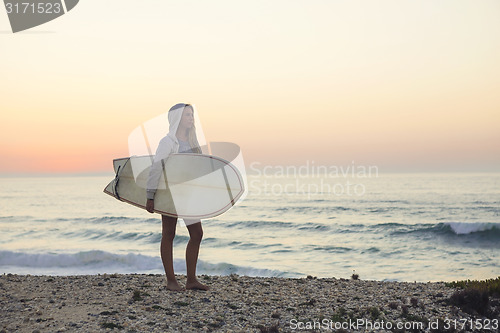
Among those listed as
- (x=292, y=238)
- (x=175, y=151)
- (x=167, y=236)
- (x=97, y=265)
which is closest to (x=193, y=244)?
(x=167, y=236)

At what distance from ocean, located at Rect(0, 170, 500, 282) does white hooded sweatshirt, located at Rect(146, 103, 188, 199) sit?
716 millimetres

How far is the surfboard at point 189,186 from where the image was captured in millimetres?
5527

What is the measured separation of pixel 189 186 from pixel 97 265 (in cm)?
906

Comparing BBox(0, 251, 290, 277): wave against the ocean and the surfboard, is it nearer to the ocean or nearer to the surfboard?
the ocean

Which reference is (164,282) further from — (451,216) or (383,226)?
(451,216)

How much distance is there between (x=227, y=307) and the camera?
533cm

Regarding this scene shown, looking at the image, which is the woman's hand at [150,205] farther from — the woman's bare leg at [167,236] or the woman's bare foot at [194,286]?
the woman's bare foot at [194,286]

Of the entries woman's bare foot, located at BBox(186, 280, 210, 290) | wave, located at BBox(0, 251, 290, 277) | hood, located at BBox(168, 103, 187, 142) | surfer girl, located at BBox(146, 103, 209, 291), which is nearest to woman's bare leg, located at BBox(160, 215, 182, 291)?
surfer girl, located at BBox(146, 103, 209, 291)

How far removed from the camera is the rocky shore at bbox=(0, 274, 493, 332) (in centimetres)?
471

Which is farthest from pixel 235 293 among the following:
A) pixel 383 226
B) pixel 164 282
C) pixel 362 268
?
pixel 383 226

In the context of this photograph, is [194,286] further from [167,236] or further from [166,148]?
[166,148]

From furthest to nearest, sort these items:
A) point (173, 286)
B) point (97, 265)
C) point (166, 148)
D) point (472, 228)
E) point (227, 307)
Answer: point (472, 228)
point (97, 265)
point (173, 286)
point (166, 148)
point (227, 307)

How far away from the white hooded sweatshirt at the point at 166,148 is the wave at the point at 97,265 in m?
6.82

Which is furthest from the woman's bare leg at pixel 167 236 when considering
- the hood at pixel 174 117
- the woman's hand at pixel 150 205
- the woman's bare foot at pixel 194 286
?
the hood at pixel 174 117
